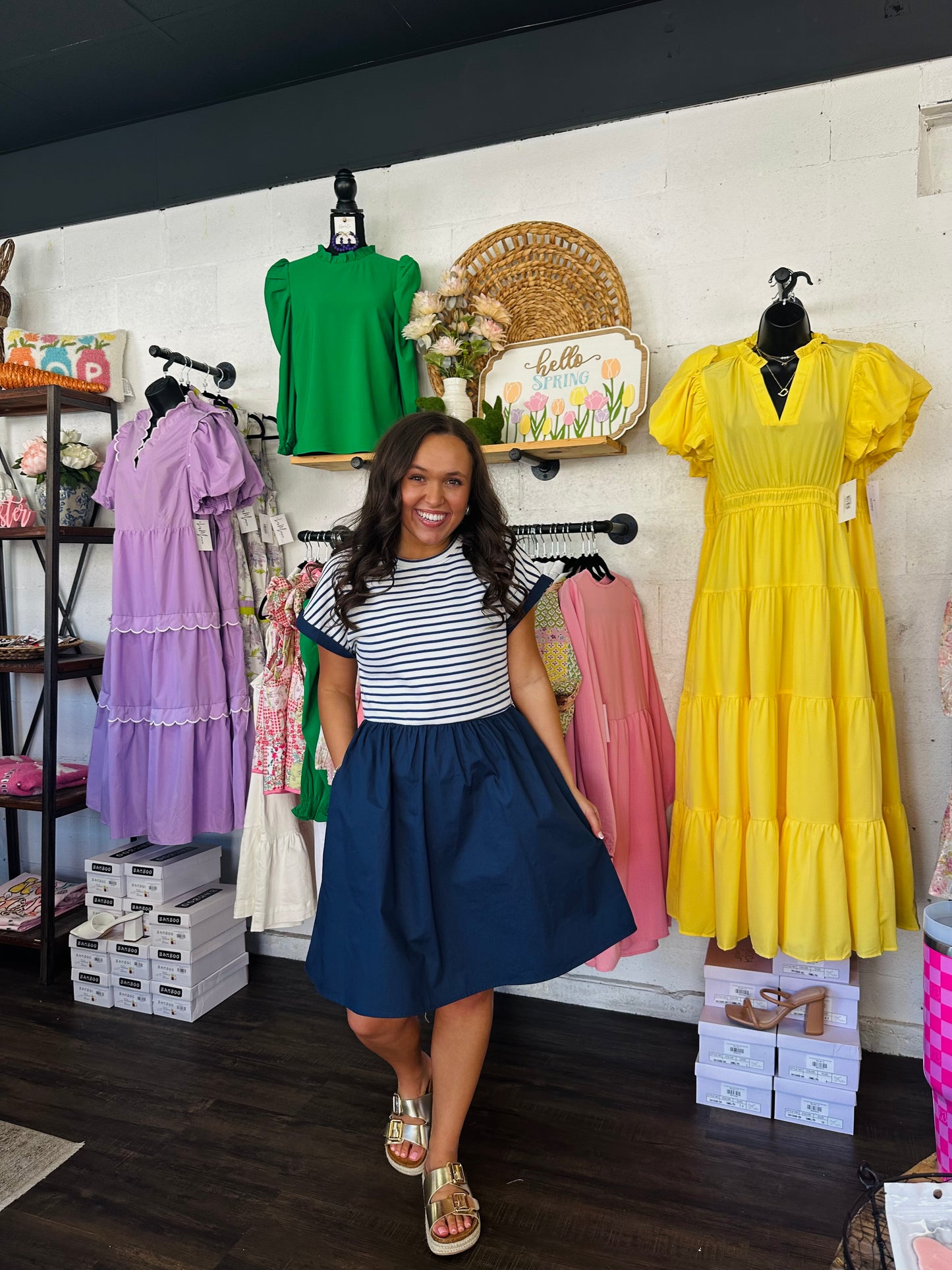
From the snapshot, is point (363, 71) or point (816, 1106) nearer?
point (816, 1106)

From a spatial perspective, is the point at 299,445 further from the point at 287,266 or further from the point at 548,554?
the point at 548,554

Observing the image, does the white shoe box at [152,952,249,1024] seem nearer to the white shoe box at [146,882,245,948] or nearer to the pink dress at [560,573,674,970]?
the white shoe box at [146,882,245,948]

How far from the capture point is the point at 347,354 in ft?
9.06

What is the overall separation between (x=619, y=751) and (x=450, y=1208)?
1110mm

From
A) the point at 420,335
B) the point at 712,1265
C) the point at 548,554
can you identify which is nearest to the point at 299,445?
the point at 420,335

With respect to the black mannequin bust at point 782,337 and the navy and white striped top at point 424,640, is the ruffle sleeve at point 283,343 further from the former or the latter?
the black mannequin bust at point 782,337

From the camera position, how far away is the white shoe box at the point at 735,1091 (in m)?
2.16

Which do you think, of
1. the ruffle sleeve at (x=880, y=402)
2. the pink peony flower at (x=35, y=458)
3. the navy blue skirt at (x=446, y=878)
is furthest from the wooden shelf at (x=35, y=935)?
the ruffle sleeve at (x=880, y=402)

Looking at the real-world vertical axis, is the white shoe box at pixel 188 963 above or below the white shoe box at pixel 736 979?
below

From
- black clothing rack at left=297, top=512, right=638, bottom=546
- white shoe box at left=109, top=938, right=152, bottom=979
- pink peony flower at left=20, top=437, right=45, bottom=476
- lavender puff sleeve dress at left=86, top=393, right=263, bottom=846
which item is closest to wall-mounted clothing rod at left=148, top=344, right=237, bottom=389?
lavender puff sleeve dress at left=86, top=393, right=263, bottom=846

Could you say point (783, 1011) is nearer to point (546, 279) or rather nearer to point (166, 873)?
point (166, 873)

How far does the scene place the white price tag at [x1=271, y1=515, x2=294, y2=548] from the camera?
9.98 feet

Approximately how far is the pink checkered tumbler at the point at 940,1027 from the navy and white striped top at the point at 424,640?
99 centimetres

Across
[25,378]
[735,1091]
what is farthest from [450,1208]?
[25,378]
